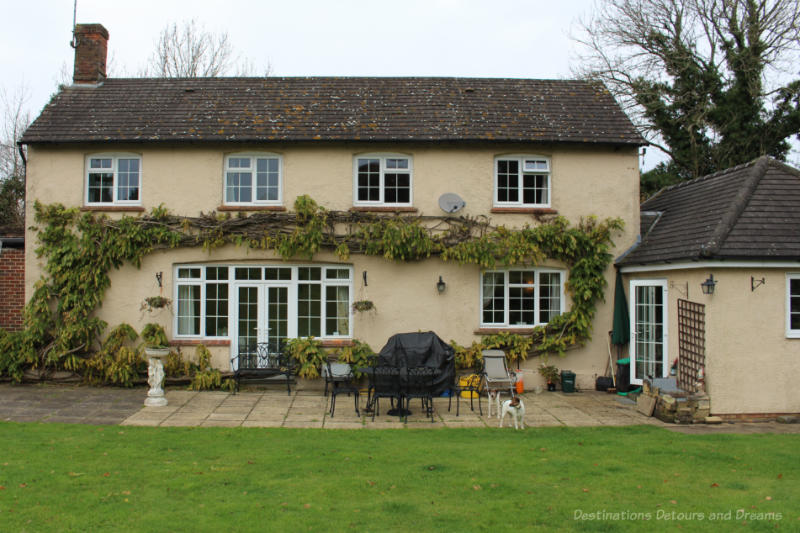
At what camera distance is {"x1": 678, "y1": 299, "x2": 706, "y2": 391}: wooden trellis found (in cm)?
1080

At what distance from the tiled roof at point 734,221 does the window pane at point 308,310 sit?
6779mm

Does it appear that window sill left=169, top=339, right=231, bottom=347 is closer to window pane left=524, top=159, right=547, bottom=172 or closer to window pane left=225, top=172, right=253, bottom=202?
window pane left=225, top=172, right=253, bottom=202

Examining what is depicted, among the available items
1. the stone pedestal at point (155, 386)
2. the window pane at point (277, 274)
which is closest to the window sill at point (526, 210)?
the window pane at point (277, 274)

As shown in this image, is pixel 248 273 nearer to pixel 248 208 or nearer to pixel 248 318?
pixel 248 318

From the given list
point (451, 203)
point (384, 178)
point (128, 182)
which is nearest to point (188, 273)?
point (128, 182)

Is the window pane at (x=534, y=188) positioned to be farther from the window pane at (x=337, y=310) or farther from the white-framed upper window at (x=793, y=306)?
the white-framed upper window at (x=793, y=306)

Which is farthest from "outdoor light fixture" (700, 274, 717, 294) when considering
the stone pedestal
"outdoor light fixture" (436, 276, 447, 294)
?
the stone pedestal

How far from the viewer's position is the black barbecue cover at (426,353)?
39.9ft

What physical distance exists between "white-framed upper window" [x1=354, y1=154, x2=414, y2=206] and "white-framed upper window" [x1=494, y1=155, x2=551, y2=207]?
2.03 m

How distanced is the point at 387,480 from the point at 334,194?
8025 millimetres

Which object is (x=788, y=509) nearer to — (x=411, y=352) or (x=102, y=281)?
(x=411, y=352)

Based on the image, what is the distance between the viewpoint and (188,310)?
45.0ft

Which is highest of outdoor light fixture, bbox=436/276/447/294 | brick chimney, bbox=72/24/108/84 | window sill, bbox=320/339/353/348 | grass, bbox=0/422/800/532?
brick chimney, bbox=72/24/108/84

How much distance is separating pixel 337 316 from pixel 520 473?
7.20m
